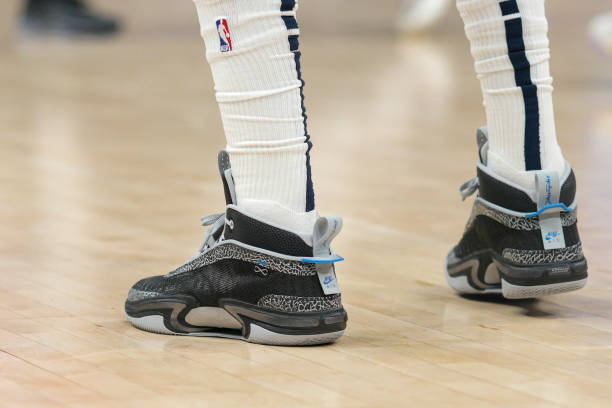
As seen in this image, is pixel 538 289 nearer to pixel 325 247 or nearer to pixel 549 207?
pixel 549 207

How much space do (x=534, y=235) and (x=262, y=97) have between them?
0.30 metres

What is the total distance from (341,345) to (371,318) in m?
0.10

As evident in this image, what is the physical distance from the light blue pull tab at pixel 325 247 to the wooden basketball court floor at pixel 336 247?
0.05m

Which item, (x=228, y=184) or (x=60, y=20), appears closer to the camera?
(x=228, y=184)

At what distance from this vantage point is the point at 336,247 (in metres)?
1.27

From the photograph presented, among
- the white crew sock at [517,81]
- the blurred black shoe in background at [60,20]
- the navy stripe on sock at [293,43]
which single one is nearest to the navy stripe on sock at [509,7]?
the white crew sock at [517,81]

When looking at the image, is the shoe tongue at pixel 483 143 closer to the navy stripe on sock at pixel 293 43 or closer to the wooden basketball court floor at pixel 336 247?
the wooden basketball court floor at pixel 336 247

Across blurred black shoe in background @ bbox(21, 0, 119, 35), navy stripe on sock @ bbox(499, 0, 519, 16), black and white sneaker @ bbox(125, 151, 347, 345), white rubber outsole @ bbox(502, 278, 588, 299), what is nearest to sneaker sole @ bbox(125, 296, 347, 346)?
black and white sneaker @ bbox(125, 151, 347, 345)

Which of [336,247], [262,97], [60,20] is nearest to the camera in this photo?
[262,97]

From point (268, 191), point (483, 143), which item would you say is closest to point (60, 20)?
point (483, 143)

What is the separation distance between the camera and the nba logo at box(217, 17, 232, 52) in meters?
0.87

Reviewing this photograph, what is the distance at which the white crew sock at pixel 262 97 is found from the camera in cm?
86

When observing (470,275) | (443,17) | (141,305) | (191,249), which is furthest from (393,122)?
(443,17)

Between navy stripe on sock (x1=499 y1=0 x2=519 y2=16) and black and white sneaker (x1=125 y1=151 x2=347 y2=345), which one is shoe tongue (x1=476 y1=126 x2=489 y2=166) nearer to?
navy stripe on sock (x1=499 y1=0 x2=519 y2=16)
